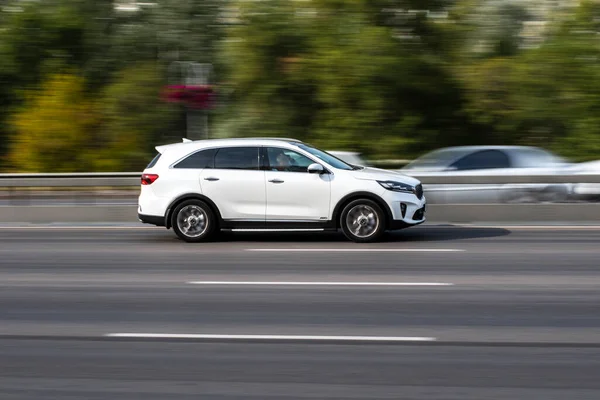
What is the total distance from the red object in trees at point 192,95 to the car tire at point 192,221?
22.1m

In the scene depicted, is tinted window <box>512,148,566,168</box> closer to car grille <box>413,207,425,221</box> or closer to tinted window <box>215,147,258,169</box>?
car grille <box>413,207,425,221</box>

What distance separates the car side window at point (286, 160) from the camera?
1405cm

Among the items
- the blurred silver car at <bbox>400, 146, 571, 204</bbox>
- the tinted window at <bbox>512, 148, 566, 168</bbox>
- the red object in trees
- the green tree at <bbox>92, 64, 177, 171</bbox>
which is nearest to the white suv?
the blurred silver car at <bbox>400, 146, 571, 204</bbox>

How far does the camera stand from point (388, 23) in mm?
33156

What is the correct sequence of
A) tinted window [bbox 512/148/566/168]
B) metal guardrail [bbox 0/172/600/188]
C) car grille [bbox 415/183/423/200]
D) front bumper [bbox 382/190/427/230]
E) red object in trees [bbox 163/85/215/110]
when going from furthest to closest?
red object in trees [bbox 163/85/215/110] → tinted window [bbox 512/148/566/168] → metal guardrail [bbox 0/172/600/188] → car grille [bbox 415/183/423/200] → front bumper [bbox 382/190/427/230]

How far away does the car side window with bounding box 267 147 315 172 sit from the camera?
14.0 meters

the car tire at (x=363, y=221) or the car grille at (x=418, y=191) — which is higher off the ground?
the car grille at (x=418, y=191)

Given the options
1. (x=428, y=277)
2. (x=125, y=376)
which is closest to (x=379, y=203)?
(x=428, y=277)

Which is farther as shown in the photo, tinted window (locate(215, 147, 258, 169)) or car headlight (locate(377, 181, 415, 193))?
tinted window (locate(215, 147, 258, 169))

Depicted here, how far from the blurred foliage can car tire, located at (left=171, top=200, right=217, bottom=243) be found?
17.5 metres

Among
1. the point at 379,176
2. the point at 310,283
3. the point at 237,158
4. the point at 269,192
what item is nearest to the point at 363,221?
the point at 379,176

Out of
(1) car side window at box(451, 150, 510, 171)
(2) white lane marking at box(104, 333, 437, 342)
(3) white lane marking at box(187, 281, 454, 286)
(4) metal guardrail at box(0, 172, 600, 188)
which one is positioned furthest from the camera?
(1) car side window at box(451, 150, 510, 171)

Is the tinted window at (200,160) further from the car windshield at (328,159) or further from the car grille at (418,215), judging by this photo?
the car grille at (418,215)

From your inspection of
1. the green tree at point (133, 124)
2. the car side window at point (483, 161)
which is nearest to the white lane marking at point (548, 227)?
the car side window at point (483, 161)
